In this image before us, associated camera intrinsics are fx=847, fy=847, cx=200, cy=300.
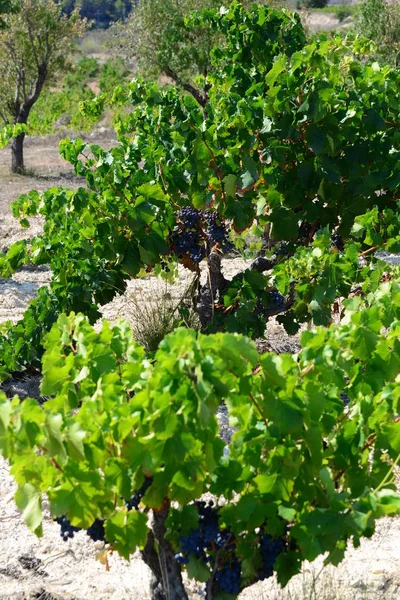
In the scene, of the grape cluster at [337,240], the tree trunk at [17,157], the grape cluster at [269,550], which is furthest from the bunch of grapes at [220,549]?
the tree trunk at [17,157]

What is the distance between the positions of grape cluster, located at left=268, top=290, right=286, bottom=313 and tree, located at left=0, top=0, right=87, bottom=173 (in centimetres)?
1178

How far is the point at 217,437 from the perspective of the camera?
1.98 metres

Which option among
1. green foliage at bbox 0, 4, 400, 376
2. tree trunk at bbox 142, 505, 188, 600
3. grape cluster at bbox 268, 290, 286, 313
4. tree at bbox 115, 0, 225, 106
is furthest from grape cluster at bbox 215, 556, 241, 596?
tree at bbox 115, 0, 225, 106

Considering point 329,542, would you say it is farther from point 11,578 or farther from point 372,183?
point 372,183

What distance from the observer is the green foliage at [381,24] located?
20.0m

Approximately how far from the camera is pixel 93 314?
440cm

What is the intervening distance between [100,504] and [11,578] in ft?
3.73

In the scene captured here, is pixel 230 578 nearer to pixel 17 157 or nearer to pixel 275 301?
pixel 275 301

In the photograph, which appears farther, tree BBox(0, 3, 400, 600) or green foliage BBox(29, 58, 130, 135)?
green foliage BBox(29, 58, 130, 135)

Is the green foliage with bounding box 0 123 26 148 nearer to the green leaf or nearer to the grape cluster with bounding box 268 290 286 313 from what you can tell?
the grape cluster with bounding box 268 290 286 313

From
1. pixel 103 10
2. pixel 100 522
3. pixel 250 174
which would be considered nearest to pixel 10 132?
pixel 250 174

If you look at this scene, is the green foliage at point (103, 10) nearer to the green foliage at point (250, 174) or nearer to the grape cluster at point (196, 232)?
the green foliage at point (250, 174)

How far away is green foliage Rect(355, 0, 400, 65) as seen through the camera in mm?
19984

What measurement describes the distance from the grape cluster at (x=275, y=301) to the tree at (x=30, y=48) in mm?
11781
